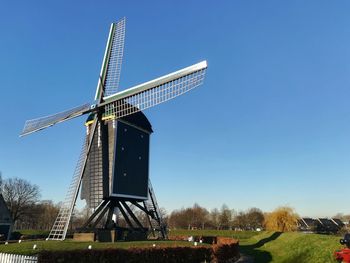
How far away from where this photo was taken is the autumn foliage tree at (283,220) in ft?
225

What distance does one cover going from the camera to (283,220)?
Result: 69.1 meters

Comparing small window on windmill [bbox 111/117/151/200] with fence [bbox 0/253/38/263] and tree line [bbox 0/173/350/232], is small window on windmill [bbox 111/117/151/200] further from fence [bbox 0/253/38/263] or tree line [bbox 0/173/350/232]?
tree line [bbox 0/173/350/232]

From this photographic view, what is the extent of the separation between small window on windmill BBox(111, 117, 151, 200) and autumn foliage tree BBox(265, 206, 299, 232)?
144 feet

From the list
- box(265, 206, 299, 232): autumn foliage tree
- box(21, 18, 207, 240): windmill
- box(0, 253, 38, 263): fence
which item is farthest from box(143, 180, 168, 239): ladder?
box(265, 206, 299, 232): autumn foliage tree

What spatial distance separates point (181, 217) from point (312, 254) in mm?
88239

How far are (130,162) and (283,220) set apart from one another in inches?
1856

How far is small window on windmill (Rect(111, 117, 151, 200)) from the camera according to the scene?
30.2 m

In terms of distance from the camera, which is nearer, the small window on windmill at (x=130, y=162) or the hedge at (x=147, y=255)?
the hedge at (x=147, y=255)

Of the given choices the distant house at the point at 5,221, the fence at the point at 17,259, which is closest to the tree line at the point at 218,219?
the distant house at the point at 5,221

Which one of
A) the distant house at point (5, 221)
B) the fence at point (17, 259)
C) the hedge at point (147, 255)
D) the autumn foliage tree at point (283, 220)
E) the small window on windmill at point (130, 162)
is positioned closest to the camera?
the fence at point (17, 259)

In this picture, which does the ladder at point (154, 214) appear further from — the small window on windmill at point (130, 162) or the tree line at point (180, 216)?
the tree line at point (180, 216)

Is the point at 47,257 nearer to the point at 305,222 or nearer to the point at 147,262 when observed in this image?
the point at 147,262

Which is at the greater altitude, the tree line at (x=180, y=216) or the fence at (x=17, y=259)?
the tree line at (x=180, y=216)

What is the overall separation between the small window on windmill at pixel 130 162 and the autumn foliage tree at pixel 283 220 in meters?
44.0
